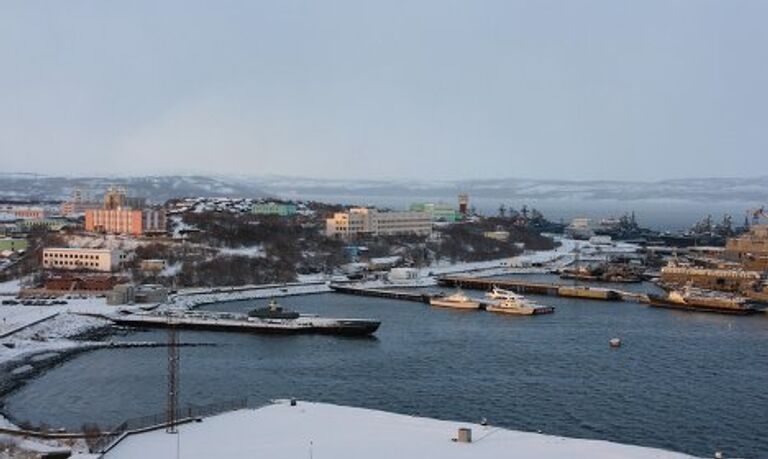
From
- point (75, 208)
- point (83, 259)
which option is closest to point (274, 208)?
point (75, 208)

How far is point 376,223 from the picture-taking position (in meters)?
31.0

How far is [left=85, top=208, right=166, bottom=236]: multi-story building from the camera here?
82.7 ft

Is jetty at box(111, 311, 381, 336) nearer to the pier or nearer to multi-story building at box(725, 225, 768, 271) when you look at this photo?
the pier

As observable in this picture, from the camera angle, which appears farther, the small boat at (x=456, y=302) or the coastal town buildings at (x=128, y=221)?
the coastal town buildings at (x=128, y=221)

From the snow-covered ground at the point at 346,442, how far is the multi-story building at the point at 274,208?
25926mm

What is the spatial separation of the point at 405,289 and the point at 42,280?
23.6 feet

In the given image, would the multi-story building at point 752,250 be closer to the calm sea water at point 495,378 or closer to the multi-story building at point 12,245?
the calm sea water at point 495,378

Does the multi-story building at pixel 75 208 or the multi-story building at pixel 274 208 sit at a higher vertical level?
the multi-story building at pixel 274 208

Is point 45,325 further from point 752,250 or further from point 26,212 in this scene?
point 26,212

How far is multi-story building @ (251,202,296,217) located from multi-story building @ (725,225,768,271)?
47.5ft

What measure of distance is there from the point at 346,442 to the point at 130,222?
19858 millimetres

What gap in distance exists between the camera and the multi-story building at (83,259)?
69.1ft

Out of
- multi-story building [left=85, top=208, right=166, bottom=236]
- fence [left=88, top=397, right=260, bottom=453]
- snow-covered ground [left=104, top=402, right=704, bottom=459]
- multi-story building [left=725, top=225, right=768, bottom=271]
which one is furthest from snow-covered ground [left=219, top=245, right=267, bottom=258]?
snow-covered ground [left=104, top=402, right=704, bottom=459]

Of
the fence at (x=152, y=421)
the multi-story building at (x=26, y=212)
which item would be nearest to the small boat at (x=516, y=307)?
the fence at (x=152, y=421)
